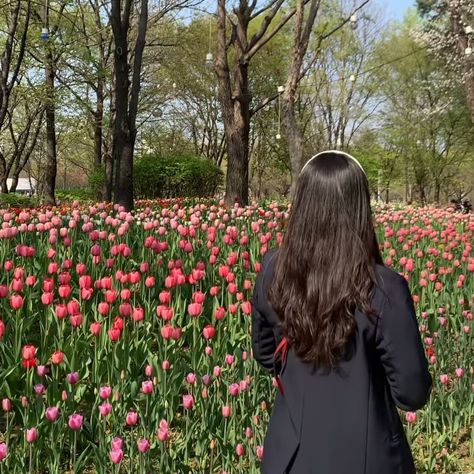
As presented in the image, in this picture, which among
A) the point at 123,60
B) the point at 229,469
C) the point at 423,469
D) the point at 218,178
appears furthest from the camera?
the point at 218,178

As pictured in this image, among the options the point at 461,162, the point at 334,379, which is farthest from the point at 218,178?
the point at 461,162

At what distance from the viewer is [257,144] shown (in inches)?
1339

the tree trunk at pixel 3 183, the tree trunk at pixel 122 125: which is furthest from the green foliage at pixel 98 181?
the tree trunk at pixel 122 125

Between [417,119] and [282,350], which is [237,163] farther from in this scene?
[417,119]

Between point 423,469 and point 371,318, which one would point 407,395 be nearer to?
point 371,318

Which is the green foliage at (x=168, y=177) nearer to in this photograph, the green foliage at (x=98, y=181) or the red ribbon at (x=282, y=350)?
the green foliage at (x=98, y=181)

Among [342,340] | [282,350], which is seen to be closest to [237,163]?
[282,350]

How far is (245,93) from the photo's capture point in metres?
12.4

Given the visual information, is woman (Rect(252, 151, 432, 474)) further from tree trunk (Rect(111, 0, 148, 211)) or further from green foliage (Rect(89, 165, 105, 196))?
green foliage (Rect(89, 165, 105, 196))

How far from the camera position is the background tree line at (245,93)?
15.5m

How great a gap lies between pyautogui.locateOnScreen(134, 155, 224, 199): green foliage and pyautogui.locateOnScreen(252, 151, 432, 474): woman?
45.9ft

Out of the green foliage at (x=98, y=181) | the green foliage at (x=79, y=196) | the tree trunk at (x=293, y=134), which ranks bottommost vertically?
the green foliage at (x=79, y=196)

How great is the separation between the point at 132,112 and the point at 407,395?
8909 mm

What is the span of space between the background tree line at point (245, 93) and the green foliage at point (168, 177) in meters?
0.12
